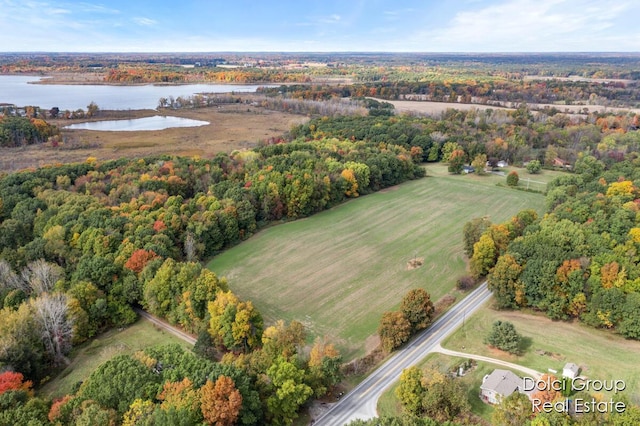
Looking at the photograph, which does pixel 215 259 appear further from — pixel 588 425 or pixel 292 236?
pixel 588 425

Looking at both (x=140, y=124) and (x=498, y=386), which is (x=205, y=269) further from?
(x=140, y=124)

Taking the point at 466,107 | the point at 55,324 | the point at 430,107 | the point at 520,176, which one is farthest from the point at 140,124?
the point at 466,107

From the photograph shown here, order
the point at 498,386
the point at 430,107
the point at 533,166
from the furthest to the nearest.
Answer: the point at 430,107, the point at 533,166, the point at 498,386

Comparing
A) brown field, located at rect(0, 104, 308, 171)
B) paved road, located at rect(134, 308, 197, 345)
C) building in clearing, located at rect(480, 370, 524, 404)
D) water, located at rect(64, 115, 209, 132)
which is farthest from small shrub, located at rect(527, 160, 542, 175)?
water, located at rect(64, 115, 209, 132)

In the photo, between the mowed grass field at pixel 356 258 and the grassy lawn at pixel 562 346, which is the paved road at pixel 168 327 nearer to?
the mowed grass field at pixel 356 258

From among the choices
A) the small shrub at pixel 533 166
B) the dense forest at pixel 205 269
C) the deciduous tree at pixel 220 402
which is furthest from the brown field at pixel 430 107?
the deciduous tree at pixel 220 402

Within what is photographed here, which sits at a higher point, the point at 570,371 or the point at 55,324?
the point at 55,324
